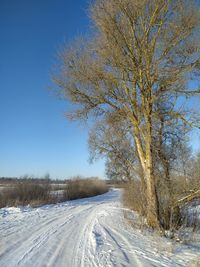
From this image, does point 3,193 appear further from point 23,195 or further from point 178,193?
point 178,193

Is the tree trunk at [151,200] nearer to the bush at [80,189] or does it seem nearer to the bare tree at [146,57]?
the bare tree at [146,57]

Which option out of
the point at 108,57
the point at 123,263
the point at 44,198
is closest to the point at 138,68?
the point at 108,57

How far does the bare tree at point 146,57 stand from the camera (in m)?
8.38

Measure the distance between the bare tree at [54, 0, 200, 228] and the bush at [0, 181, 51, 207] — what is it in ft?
35.4

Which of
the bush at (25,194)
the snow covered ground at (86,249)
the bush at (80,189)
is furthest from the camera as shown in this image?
the bush at (80,189)

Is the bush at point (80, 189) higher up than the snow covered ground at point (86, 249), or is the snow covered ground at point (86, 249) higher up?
the bush at point (80, 189)

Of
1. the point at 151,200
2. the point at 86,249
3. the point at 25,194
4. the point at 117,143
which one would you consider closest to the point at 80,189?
the point at 25,194

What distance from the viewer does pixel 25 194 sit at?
18.7 m

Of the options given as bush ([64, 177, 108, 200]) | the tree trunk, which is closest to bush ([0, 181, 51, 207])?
bush ([64, 177, 108, 200])

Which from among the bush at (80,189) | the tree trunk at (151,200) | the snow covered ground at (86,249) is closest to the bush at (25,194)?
the bush at (80,189)

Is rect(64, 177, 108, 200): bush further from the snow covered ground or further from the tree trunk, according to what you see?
the snow covered ground

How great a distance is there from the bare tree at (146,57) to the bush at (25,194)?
1078cm

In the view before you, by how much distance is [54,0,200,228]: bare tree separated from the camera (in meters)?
8.38

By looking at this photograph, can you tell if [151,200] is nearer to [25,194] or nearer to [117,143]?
[117,143]
